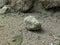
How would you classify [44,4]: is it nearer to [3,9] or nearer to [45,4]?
[45,4]

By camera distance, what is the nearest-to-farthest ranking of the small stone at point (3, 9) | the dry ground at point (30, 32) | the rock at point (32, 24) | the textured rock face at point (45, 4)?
the dry ground at point (30, 32), the rock at point (32, 24), the textured rock face at point (45, 4), the small stone at point (3, 9)

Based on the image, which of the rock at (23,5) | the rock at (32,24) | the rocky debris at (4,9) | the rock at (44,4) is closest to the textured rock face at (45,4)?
the rock at (44,4)

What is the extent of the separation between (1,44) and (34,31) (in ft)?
2.26

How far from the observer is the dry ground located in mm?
3432

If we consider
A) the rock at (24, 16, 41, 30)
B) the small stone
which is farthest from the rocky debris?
the rock at (24, 16, 41, 30)

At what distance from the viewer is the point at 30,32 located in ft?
12.1

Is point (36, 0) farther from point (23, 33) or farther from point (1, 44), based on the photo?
point (1, 44)

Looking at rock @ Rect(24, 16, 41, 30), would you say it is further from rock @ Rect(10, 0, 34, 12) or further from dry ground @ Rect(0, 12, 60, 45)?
rock @ Rect(10, 0, 34, 12)

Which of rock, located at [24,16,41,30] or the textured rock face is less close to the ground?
the textured rock face

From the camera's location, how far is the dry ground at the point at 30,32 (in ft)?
11.3

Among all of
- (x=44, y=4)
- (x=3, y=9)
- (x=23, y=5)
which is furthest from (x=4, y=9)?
(x=44, y=4)

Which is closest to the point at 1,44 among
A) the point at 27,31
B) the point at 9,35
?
the point at 9,35

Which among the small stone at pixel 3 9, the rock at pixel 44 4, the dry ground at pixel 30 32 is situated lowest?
the dry ground at pixel 30 32

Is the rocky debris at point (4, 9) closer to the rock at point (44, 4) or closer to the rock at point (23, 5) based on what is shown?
the rock at point (23, 5)
